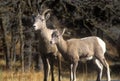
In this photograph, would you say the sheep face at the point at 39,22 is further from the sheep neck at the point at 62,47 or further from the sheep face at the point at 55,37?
the sheep neck at the point at 62,47

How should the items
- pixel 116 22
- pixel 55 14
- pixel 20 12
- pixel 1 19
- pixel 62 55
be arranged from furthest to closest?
pixel 116 22, pixel 55 14, pixel 1 19, pixel 20 12, pixel 62 55

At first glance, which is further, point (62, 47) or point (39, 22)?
point (62, 47)

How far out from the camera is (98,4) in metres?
23.9

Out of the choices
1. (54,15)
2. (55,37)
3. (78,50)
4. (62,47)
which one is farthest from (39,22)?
(54,15)

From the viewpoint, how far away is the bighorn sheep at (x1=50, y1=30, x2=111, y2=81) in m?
13.2

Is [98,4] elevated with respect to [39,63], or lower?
elevated

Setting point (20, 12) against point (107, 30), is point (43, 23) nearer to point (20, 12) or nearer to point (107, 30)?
point (20, 12)

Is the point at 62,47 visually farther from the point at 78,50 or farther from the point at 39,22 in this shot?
the point at 39,22

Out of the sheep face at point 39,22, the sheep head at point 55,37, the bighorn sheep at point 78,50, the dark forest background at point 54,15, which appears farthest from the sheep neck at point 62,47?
the dark forest background at point 54,15

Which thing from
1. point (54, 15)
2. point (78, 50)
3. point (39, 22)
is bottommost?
point (78, 50)

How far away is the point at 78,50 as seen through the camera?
1359 centimetres

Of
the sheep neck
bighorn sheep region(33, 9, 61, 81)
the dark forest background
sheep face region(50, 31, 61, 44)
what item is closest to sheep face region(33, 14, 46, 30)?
bighorn sheep region(33, 9, 61, 81)

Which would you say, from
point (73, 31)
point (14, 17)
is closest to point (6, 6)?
point (14, 17)

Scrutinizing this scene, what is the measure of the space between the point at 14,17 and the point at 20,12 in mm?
1105
